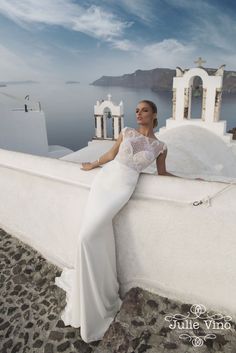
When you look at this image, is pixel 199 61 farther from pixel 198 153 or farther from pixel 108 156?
pixel 108 156

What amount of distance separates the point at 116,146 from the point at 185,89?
7574mm

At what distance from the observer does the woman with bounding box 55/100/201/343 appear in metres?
2.98

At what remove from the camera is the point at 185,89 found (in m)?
9.72

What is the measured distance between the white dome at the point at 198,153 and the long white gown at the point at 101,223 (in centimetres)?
191

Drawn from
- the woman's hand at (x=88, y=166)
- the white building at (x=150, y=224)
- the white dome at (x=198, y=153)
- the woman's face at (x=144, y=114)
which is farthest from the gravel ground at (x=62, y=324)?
the white dome at (x=198, y=153)

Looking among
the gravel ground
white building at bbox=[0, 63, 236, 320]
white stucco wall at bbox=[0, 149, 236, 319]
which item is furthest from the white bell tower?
the gravel ground

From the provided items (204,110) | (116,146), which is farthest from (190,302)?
(204,110)

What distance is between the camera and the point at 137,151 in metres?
3.00

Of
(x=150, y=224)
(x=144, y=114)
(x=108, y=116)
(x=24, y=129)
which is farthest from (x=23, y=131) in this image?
(x=150, y=224)

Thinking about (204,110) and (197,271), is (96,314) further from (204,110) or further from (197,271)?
(204,110)

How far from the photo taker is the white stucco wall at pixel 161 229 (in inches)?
109

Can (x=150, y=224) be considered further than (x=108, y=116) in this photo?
No

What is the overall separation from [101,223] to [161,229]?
2.30ft

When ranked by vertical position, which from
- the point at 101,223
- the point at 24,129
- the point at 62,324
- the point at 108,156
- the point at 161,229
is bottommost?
the point at 62,324
